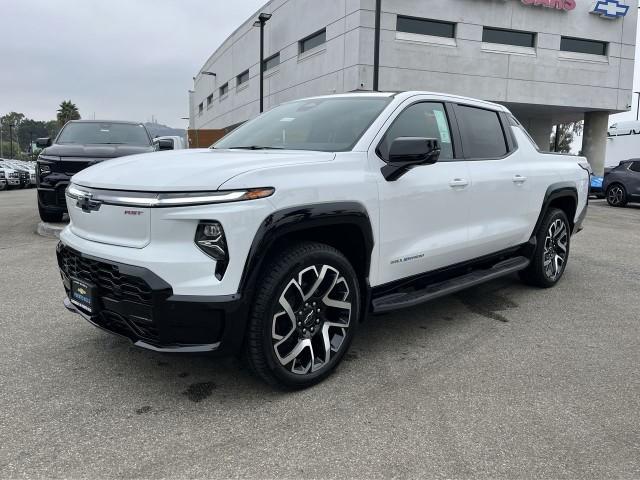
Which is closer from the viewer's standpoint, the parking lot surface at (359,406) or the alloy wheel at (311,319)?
Answer: the parking lot surface at (359,406)

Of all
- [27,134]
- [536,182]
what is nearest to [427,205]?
[536,182]

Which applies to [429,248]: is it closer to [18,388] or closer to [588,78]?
[18,388]

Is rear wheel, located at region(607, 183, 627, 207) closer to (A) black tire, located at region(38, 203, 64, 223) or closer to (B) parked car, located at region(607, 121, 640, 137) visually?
(B) parked car, located at region(607, 121, 640, 137)

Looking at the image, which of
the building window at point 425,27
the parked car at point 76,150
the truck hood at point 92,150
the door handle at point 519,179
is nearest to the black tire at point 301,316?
the door handle at point 519,179

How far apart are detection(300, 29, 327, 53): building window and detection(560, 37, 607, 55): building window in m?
11.4

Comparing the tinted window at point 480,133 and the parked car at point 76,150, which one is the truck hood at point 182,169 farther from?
the parked car at point 76,150

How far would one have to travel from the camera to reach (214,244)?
8.66ft

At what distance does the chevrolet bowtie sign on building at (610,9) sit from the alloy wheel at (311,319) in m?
28.2

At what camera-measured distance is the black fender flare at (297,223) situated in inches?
107

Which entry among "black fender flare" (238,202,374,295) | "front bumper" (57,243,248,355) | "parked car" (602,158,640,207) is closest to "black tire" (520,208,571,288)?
"black fender flare" (238,202,374,295)

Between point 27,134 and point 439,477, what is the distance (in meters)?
147

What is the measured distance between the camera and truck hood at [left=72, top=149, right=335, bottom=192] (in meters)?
2.66

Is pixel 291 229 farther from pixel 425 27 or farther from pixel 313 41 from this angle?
pixel 313 41

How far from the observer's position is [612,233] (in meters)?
10.0
